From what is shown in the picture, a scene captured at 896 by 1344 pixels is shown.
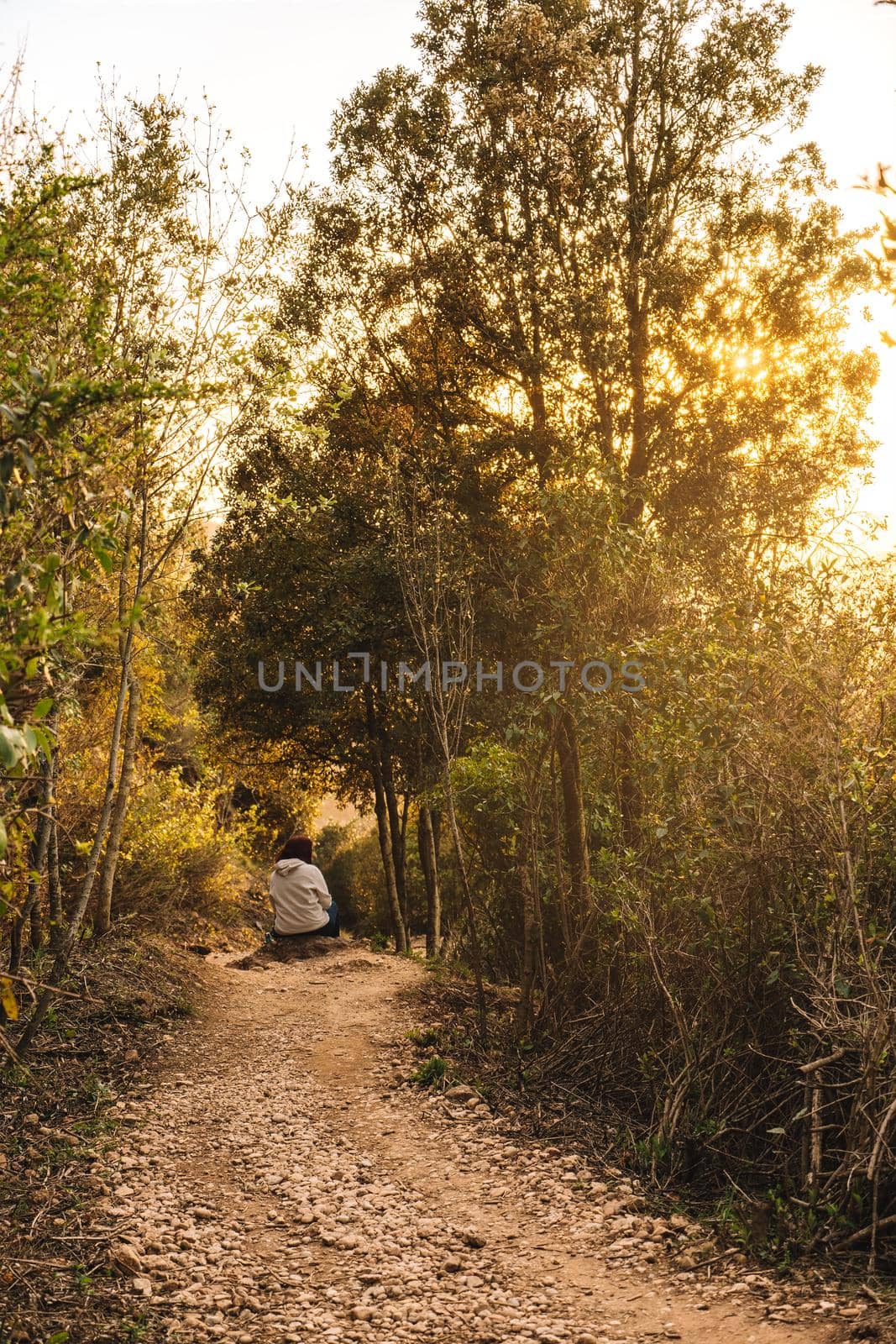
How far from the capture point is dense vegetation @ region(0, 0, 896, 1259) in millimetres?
5199

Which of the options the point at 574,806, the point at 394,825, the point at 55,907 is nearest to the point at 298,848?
the point at 394,825

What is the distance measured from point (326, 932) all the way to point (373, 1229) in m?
8.71

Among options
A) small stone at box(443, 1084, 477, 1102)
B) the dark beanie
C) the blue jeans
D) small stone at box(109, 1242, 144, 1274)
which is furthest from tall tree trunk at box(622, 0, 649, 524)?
small stone at box(109, 1242, 144, 1274)

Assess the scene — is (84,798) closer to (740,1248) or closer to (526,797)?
(526,797)

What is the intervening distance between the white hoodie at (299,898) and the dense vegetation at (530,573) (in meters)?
1.46

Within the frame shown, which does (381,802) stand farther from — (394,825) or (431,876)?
Answer: (431,876)

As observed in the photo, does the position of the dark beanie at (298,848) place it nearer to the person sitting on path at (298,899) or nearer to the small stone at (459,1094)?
the person sitting on path at (298,899)

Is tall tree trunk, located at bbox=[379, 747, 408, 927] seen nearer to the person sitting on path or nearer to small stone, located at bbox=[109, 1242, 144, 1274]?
the person sitting on path

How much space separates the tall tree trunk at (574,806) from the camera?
8.27m

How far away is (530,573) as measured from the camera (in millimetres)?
9375

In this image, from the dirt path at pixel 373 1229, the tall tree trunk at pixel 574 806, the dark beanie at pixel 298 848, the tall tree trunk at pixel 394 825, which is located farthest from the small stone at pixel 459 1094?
the tall tree trunk at pixel 394 825

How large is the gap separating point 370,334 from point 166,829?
756 centimetres

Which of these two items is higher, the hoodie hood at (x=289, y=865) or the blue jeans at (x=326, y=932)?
the hoodie hood at (x=289, y=865)

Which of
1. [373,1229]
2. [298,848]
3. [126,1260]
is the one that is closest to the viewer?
[126,1260]
